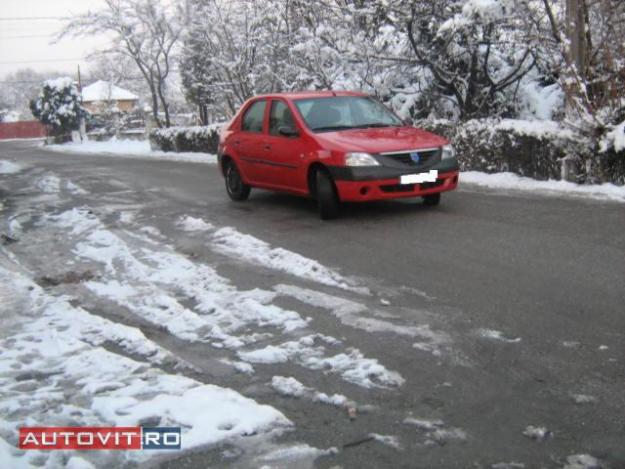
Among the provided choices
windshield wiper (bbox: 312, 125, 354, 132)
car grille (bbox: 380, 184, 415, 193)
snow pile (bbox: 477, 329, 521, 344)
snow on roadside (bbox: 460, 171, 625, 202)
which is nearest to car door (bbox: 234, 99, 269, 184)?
windshield wiper (bbox: 312, 125, 354, 132)

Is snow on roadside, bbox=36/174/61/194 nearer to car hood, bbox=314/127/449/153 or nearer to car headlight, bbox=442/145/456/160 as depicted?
car hood, bbox=314/127/449/153

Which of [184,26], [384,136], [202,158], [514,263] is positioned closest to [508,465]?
[514,263]

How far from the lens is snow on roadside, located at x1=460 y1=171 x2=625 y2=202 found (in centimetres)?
954

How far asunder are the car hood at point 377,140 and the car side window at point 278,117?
78 cm

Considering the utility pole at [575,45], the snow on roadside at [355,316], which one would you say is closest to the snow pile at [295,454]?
the snow on roadside at [355,316]

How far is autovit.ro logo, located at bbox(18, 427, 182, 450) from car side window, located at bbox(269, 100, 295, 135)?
6220mm

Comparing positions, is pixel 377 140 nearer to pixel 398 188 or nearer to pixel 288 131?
pixel 398 188

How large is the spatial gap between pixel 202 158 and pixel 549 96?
1241 cm

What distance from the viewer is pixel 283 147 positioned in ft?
29.7

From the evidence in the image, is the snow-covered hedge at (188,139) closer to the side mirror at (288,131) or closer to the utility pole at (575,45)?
the utility pole at (575,45)

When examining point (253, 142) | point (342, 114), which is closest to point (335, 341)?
point (342, 114)

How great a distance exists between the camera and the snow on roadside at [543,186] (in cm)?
954

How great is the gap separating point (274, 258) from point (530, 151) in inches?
257

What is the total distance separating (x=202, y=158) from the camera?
2420cm
